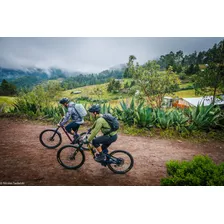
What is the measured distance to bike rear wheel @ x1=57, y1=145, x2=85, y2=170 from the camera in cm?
354

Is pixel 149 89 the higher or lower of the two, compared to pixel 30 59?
lower

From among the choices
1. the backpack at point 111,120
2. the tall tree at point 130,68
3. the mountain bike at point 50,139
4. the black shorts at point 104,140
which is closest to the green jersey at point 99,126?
the backpack at point 111,120

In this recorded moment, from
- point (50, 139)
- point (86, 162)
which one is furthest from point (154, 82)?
point (50, 139)

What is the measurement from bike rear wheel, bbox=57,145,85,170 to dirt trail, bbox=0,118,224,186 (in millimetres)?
94

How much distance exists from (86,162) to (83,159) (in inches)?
8.0

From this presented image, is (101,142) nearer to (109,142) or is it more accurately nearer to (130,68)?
(109,142)

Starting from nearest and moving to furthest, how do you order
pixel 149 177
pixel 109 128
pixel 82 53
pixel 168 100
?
pixel 109 128
pixel 149 177
pixel 82 53
pixel 168 100

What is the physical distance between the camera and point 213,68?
11.9 feet

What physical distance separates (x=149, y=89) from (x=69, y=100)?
204cm

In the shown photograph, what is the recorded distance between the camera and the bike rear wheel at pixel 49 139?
160 inches

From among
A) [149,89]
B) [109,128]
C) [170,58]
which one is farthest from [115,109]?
[170,58]

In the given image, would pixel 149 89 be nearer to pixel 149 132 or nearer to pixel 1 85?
pixel 149 132

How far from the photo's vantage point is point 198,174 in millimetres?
2732

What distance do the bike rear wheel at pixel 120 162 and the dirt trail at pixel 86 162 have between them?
11 centimetres
